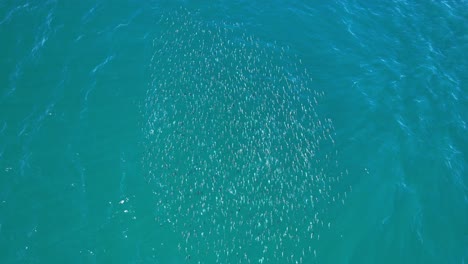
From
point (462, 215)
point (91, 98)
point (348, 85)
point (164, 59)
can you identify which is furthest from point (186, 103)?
point (462, 215)

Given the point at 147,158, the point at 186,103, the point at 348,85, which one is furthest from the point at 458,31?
the point at 147,158

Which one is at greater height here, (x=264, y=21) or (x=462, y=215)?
(x=264, y=21)

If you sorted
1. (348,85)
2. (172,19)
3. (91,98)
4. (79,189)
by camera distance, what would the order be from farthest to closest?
(172,19) < (348,85) < (91,98) < (79,189)

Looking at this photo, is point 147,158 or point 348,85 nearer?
point 147,158

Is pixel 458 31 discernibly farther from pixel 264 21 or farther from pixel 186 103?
pixel 186 103

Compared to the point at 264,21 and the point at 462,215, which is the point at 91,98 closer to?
the point at 264,21

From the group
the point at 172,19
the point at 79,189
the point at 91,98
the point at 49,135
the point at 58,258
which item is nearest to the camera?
the point at 58,258

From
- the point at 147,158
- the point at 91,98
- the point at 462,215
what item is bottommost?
the point at 462,215
